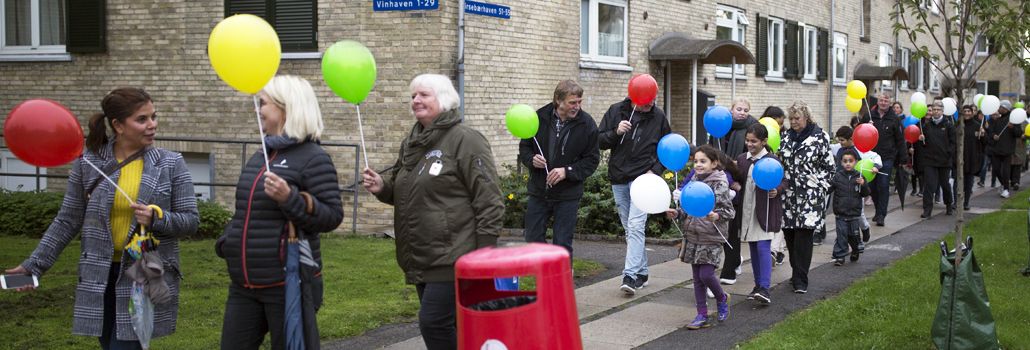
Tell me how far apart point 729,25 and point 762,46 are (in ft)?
6.99

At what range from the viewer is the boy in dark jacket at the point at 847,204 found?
11164mm

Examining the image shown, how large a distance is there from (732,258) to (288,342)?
5.83 metres

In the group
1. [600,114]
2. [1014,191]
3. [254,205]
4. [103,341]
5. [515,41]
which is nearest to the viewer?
[254,205]

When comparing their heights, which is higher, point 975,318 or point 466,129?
point 466,129

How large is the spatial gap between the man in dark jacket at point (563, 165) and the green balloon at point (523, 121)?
0.21 meters

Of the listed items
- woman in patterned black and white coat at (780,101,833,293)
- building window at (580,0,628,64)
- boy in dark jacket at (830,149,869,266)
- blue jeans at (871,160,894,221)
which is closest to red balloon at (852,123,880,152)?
boy in dark jacket at (830,149,869,266)

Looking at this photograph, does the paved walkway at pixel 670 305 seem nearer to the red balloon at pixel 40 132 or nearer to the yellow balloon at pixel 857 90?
the yellow balloon at pixel 857 90

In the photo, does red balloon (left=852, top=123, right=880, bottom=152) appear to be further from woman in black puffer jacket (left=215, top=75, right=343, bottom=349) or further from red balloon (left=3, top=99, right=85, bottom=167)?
red balloon (left=3, top=99, right=85, bottom=167)

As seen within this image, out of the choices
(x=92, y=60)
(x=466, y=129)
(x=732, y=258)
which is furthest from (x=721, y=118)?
(x=92, y=60)

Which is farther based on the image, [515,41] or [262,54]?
[515,41]

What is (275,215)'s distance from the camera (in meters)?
4.64

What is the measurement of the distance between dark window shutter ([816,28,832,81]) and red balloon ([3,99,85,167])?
87.7 feet

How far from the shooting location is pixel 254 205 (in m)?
4.64

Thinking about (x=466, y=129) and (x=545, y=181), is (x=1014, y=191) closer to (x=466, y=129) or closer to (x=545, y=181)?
(x=545, y=181)
